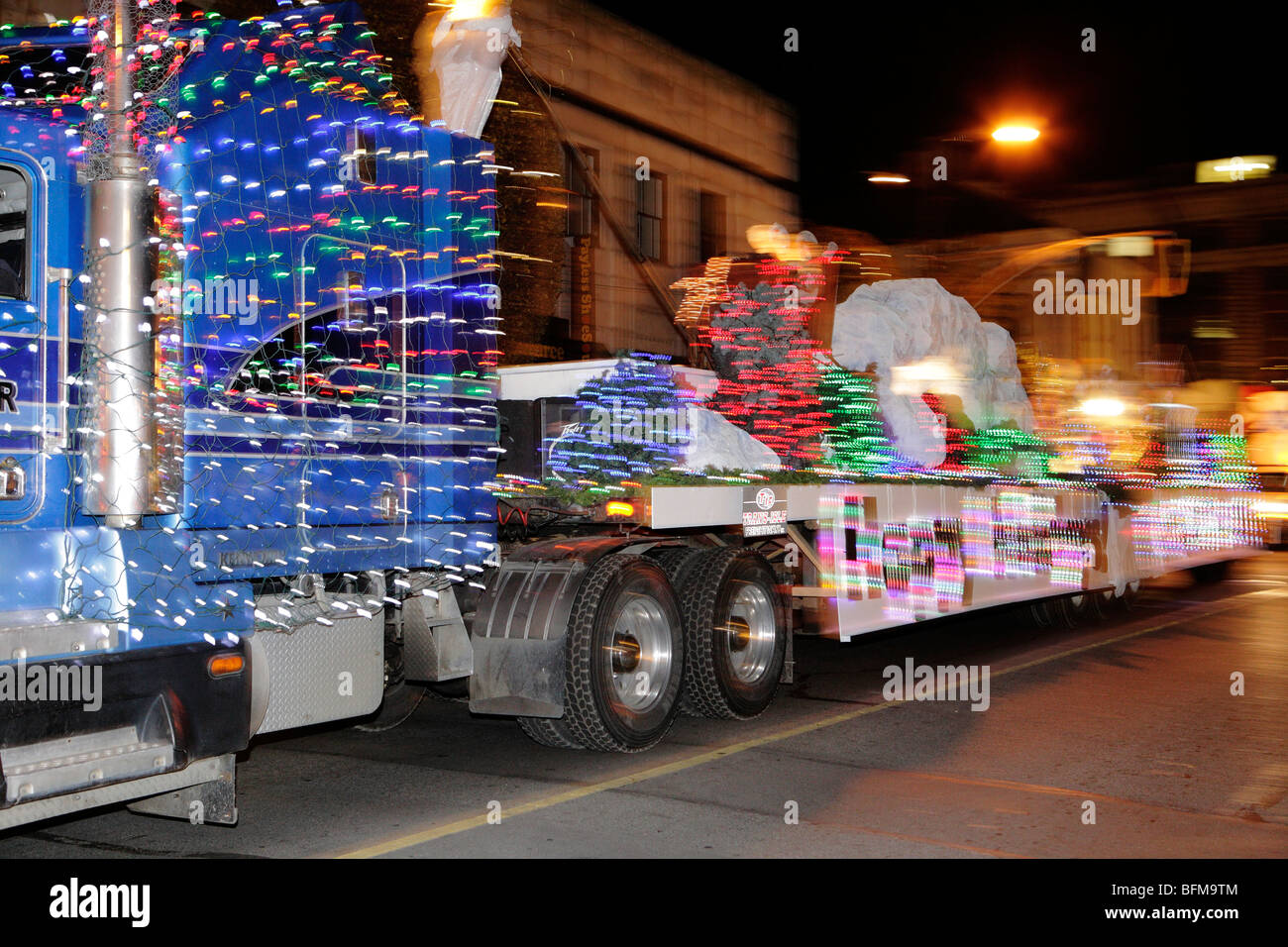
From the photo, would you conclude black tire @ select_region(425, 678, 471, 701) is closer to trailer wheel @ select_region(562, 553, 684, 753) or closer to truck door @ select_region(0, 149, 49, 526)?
trailer wheel @ select_region(562, 553, 684, 753)

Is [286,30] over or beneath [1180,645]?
over

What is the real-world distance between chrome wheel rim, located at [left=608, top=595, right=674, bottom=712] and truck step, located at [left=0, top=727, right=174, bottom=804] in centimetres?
271

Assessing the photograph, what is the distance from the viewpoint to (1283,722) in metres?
7.78

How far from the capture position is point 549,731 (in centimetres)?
669

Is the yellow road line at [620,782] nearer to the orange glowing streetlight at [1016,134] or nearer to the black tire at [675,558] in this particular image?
the black tire at [675,558]

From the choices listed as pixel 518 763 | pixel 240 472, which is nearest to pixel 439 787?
pixel 518 763

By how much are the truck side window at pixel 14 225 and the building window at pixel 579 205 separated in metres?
7.21

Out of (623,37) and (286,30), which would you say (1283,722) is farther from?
(623,37)

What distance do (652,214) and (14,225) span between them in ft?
45.8

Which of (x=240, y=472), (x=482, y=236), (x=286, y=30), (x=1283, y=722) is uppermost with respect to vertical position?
(x=286, y=30)

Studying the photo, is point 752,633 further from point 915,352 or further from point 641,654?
point 915,352

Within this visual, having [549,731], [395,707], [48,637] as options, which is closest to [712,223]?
[395,707]

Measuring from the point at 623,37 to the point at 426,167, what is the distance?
1171 cm

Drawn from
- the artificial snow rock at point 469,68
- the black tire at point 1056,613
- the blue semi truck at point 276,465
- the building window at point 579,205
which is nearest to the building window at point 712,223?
the building window at point 579,205
